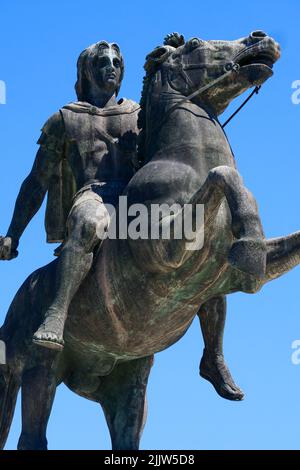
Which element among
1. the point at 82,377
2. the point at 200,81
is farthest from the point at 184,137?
the point at 82,377

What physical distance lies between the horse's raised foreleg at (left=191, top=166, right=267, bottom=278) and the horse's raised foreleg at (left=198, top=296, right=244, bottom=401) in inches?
62.4

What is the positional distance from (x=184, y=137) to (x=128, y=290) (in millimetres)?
1511

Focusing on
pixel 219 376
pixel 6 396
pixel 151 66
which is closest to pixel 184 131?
Result: pixel 151 66

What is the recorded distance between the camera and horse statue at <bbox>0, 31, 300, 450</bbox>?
15.5 metres

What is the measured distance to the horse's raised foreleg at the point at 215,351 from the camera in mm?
16516

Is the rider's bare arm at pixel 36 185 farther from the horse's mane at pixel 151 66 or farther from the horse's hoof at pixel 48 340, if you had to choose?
the horse's hoof at pixel 48 340

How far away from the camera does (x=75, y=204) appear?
1628 cm

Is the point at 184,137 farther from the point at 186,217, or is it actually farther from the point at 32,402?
the point at 32,402

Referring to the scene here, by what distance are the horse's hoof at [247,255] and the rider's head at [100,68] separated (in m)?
2.90

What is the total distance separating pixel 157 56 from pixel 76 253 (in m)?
2.11

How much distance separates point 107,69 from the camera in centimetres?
1694

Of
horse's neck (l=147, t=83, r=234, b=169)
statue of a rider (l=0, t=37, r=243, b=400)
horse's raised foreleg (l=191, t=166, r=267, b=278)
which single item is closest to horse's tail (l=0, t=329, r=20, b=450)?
statue of a rider (l=0, t=37, r=243, b=400)

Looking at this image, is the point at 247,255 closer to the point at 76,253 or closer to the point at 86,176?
the point at 76,253

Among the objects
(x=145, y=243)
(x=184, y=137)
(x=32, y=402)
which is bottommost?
(x=32, y=402)
